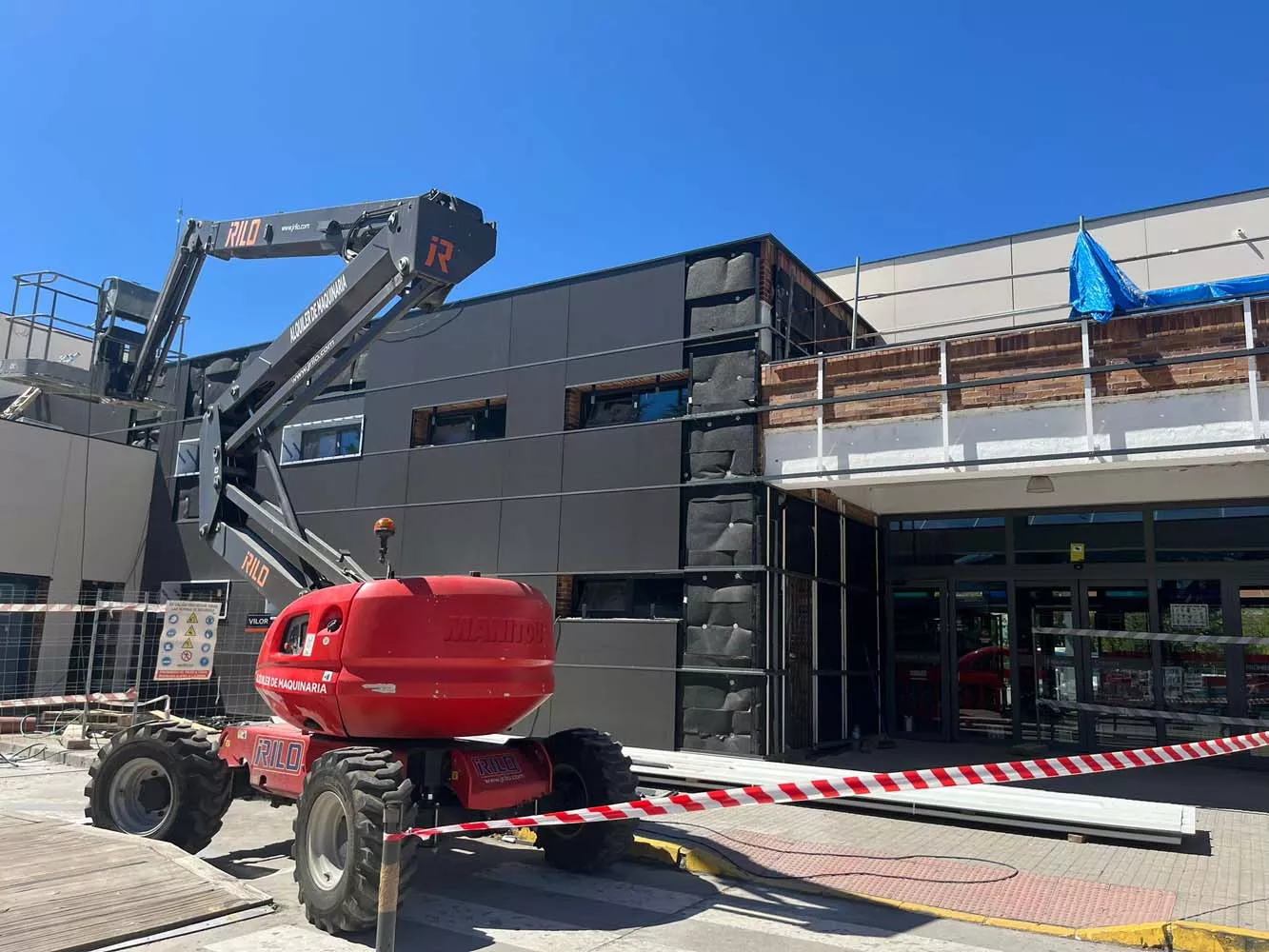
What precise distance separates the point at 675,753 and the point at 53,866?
747 centimetres

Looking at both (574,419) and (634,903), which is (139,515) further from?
(634,903)

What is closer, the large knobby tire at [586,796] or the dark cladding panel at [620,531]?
the large knobby tire at [586,796]

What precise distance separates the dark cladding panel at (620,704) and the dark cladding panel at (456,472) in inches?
130

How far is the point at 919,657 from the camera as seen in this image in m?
15.5

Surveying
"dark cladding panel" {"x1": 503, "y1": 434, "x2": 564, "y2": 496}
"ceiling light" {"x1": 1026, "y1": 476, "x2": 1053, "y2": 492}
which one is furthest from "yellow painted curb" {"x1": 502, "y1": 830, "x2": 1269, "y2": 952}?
"dark cladding panel" {"x1": 503, "y1": 434, "x2": 564, "y2": 496}

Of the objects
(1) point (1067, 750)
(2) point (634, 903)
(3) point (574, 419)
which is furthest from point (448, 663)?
(1) point (1067, 750)

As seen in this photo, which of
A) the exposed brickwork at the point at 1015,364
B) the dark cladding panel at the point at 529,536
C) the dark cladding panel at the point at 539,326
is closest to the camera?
the exposed brickwork at the point at 1015,364

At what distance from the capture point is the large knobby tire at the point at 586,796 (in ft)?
23.7

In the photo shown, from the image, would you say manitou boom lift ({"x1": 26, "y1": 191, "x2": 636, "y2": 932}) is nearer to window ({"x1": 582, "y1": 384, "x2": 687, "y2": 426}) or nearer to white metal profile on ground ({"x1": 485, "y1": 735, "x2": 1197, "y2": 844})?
white metal profile on ground ({"x1": 485, "y1": 735, "x2": 1197, "y2": 844})

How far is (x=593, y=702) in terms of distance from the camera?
13.4 meters

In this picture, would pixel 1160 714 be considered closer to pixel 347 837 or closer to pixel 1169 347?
pixel 1169 347

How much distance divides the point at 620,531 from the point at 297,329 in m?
5.26

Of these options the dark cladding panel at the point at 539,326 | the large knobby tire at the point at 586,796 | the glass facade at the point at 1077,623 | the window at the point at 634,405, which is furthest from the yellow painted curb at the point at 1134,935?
the dark cladding panel at the point at 539,326

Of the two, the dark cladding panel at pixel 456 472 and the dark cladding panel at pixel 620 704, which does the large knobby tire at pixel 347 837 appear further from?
the dark cladding panel at pixel 456 472
